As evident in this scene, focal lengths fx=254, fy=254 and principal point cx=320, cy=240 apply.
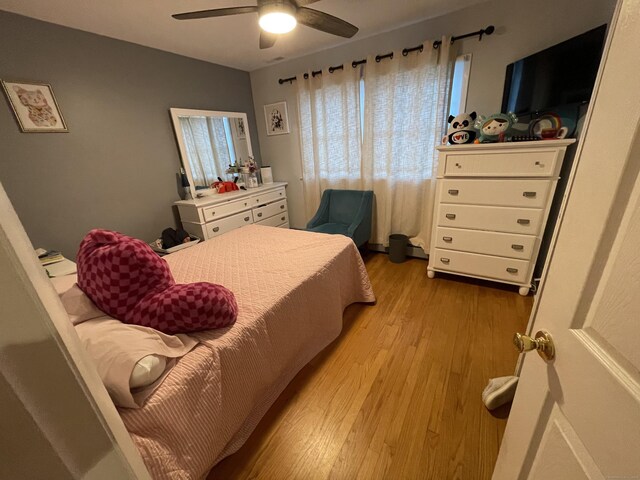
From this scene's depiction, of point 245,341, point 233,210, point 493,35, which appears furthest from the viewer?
point 233,210

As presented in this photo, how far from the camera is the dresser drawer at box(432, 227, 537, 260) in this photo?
2.07 m

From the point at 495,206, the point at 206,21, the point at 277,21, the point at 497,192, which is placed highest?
the point at 206,21

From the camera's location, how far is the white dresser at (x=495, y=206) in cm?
188

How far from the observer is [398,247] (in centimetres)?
295

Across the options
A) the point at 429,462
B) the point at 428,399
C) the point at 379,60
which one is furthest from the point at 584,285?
the point at 379,60

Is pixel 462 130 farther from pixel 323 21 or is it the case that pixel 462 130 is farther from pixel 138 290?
pixel 138 290

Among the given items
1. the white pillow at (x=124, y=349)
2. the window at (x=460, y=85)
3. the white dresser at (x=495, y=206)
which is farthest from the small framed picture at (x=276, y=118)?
the white pillow at (x=124, y=349)

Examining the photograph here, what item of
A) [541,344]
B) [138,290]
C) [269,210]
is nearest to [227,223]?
[269,210]

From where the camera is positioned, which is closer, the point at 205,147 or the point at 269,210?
the point at 205,147

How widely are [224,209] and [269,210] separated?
709 mm

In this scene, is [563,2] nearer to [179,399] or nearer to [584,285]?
[584,285]

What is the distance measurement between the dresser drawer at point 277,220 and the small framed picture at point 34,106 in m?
2.03

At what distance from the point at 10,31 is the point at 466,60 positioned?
3501 mm

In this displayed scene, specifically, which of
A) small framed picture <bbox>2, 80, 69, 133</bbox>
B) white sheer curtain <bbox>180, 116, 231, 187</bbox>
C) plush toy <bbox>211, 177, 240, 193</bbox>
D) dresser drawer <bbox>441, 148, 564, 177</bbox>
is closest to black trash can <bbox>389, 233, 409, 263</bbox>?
dresser drawer <bbox>441, 148, 564, 177</bbox>
